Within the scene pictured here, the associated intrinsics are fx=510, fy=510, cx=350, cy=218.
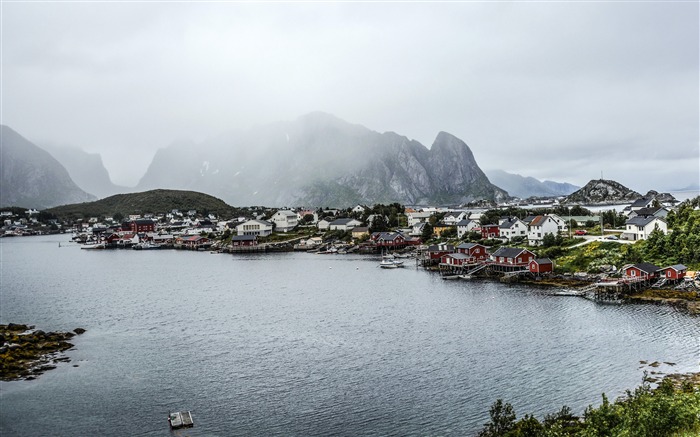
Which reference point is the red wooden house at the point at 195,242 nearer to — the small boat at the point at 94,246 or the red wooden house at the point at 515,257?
the small boat at the point at 94,246

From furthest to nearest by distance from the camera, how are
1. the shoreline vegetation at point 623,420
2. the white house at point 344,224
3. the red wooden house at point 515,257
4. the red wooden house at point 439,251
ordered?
1. the white house at point 344,224
2. the red wooden house at point 439,251
3. the red wooden house at point 515,257
4. the shoreline vegetation at point 623,420

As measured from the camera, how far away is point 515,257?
61188 millimetres

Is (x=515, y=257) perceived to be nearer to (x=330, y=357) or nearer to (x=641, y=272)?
(x=641, y=272)

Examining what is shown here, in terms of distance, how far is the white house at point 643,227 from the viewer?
61.2m

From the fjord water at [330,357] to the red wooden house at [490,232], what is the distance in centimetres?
2737

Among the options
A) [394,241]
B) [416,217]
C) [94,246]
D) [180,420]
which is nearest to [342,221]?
[416,217]

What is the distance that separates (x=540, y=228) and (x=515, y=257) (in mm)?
14188

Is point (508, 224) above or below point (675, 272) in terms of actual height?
above

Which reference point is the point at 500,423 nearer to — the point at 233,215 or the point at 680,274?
the point at 680,274

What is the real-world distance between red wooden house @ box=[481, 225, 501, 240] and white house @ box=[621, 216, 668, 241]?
20896 millimetres

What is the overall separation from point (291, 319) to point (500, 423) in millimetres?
25096

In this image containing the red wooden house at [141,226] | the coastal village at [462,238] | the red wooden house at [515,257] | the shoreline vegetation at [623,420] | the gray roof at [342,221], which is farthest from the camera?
the red wooden house at [141,226]

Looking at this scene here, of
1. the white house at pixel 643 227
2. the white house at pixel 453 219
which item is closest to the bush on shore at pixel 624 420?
the white house at pixel 643 227

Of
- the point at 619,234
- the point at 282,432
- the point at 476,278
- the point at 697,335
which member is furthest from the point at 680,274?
the point at 282,432
